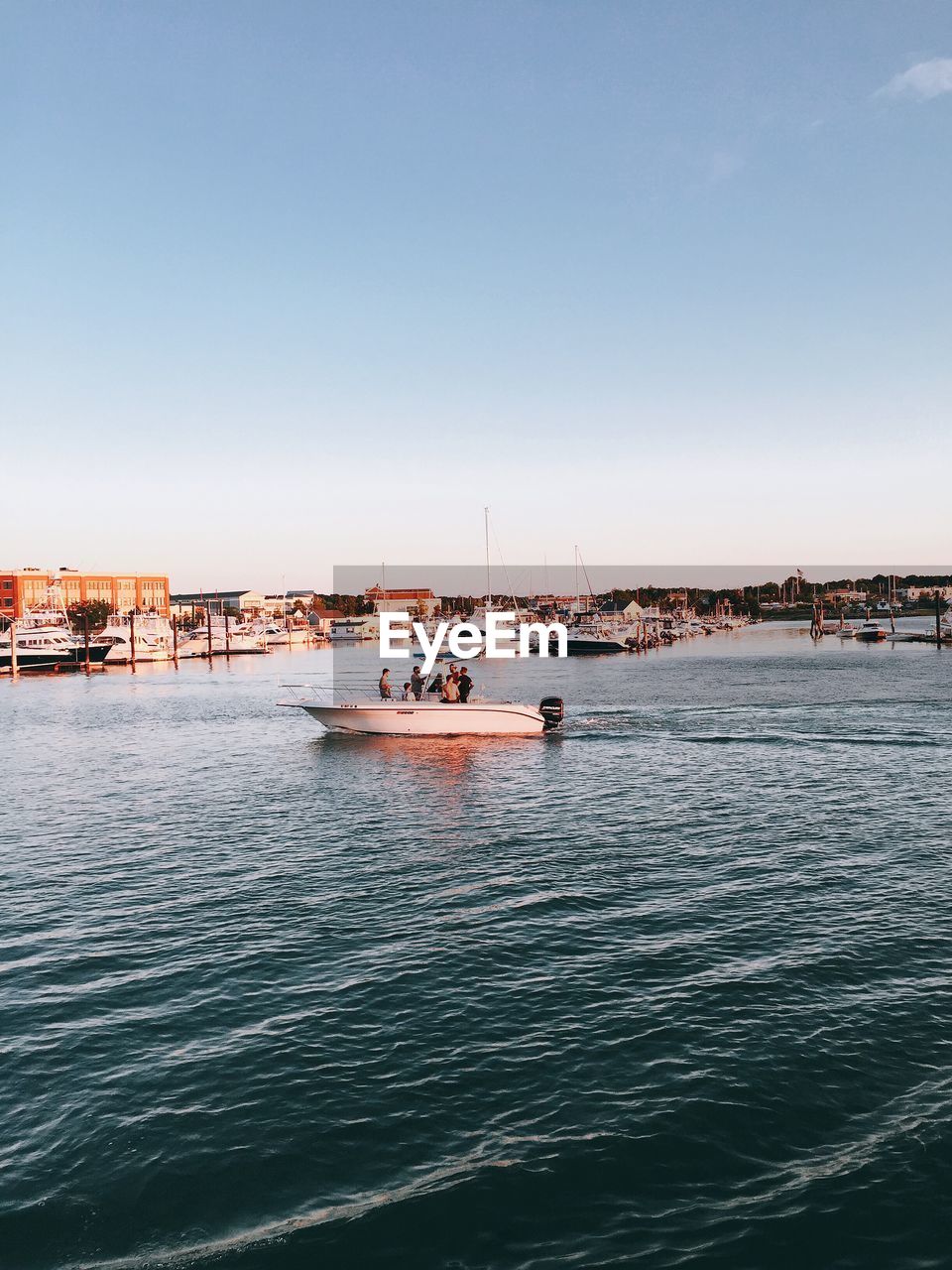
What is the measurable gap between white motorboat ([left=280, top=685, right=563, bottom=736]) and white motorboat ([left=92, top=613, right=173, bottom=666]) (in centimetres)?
8140

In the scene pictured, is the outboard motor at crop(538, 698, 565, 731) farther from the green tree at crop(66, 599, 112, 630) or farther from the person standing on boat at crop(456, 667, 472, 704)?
the green tree at crop(66, 599, 112, 630)

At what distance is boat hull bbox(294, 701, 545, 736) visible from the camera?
45031 millimetres

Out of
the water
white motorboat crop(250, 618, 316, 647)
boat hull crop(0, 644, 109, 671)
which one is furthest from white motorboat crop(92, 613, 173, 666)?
the water

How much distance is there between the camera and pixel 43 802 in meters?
32.0

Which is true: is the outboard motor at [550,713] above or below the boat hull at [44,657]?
below

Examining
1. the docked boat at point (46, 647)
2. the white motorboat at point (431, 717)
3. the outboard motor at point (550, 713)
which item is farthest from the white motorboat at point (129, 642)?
the outboard motor at point (550, 713)

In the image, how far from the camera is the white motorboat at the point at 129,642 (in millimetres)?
123500

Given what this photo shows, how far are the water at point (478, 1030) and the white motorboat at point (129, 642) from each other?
97.4 meters

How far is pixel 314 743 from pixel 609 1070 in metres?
35.9

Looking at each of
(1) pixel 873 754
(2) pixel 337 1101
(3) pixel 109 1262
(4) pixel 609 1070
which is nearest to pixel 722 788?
(1) pixel 873 754

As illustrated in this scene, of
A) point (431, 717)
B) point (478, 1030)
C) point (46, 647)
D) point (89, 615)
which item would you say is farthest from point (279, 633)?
point (478, 1030)

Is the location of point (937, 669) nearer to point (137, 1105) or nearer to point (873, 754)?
point (873, 754)

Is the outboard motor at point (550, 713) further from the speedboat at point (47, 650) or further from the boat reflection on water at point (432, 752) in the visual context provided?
the speedboat at point (47, 650)

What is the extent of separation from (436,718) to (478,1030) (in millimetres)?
31507
